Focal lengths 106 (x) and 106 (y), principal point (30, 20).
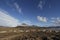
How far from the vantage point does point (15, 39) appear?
20.9 m

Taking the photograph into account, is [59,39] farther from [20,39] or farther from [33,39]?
[20,39]

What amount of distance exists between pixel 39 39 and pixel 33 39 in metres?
1.98

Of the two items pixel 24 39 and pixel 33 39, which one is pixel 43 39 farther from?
pixel 24 39

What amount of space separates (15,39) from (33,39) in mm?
3635

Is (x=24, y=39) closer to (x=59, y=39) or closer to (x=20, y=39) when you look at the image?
(x=20, y=39)

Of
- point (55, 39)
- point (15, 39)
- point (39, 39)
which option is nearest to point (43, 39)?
point (39, 39)

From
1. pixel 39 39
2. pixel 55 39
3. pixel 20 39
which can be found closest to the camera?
pixel 20 39

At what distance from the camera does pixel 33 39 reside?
2150 cm

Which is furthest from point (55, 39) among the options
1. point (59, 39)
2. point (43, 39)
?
point (43, 39)

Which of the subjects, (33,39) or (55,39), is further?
(55,39)

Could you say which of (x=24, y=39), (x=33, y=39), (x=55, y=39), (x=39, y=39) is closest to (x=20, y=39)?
(x=24, y=39)

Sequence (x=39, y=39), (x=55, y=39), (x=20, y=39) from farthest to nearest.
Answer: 1. (x=55, y=39)
2. (x=39, y=39)
3. (x=20, y=39)

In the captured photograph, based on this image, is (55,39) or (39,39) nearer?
(39,39)

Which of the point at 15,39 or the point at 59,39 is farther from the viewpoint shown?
the point at 59,39
